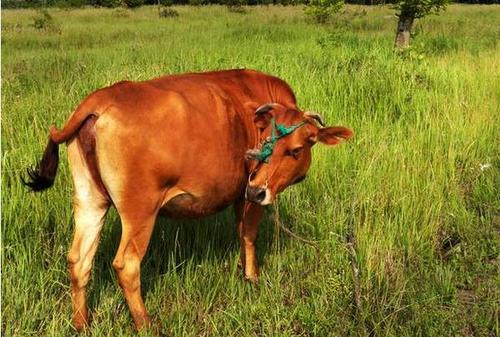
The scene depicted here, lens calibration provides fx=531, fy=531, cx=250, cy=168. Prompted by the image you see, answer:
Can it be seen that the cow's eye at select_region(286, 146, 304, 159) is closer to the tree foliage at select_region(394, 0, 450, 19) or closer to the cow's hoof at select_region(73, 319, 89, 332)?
the cow's hoof at select_region(73, 319, 89, 332)

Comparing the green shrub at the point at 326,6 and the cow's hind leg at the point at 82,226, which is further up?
the green shrub at the point at 326,6

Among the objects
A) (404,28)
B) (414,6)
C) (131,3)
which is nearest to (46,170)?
(404,28)

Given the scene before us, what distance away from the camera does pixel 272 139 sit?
2855mm

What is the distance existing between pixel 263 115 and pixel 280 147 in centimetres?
25

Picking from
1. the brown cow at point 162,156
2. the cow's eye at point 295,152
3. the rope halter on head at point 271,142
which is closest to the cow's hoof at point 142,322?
the brown cow at point 162,156

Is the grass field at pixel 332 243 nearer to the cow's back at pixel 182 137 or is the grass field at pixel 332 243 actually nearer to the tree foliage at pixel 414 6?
the cow's back at pixel 182 137

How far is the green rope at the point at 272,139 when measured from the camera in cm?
284

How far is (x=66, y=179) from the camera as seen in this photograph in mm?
4176

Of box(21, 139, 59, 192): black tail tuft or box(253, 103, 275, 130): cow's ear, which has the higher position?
box(253, 103, 275, 130): cow's ear

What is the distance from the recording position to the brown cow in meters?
2.56

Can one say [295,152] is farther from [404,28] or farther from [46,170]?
[404,28]

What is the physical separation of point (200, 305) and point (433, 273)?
4.81 ft

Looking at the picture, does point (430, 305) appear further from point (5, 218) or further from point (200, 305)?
point (5, 218)

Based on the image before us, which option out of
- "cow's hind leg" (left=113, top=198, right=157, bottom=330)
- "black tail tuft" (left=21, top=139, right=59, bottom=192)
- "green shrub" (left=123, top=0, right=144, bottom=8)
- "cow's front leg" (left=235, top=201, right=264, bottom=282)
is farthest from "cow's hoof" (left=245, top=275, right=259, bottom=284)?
→ "green shrub" (left=123, top=0, right=144, bottom=8)
